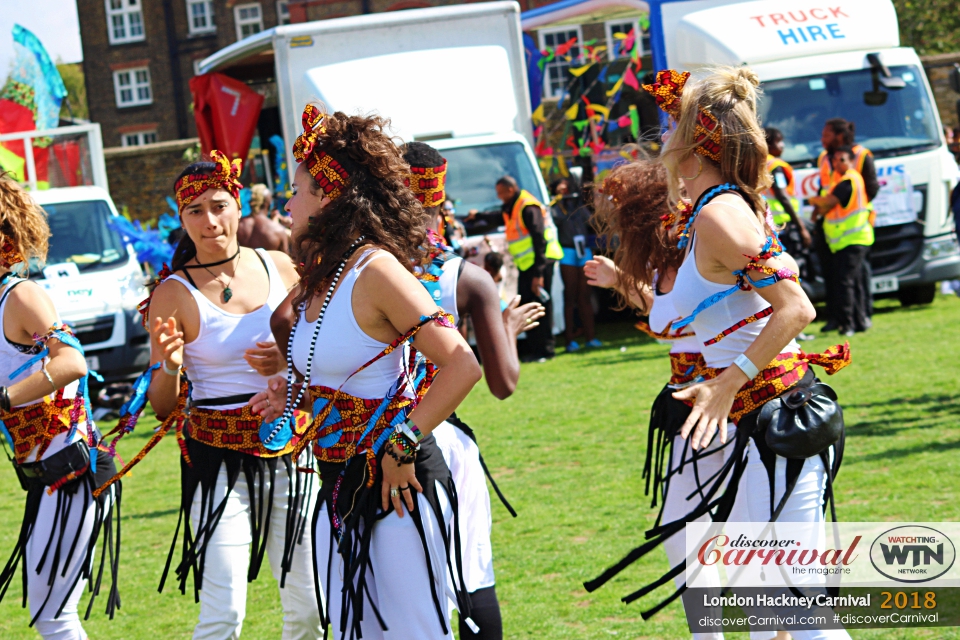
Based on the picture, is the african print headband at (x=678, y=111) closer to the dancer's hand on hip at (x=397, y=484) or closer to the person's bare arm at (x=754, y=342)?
the person's bare arm at (x=754, y=342)

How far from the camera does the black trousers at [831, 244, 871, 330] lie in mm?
10875

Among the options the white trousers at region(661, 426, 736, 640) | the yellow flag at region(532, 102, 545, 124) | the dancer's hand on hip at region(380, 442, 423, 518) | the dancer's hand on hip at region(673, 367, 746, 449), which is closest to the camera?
the dancer's hand on hip at region(380, 442, 423, 518)

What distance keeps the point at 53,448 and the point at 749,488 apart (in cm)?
247

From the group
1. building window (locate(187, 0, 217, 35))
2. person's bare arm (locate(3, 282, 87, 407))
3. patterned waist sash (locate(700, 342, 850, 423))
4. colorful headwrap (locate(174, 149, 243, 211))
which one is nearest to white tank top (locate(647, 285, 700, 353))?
patterned waist sash (locate(700, 342, 850, 423))

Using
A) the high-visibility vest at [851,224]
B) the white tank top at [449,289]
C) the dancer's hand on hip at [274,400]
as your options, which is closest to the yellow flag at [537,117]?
the high-visibility vest at [851,224]

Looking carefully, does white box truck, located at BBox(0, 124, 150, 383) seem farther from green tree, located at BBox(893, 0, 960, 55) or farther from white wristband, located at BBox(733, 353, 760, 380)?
green tree, located at BBox(893, 0, 960, 55)

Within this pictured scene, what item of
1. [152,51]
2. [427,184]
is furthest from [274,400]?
[152,51]

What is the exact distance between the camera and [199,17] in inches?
1604

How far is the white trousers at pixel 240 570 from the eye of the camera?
3625 mm

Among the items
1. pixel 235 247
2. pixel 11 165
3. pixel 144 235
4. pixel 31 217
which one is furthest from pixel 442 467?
pixel 11 165

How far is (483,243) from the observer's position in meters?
11.0

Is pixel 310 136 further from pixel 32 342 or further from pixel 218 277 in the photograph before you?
pixel 32 342

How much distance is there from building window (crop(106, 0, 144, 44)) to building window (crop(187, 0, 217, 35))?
2.00m

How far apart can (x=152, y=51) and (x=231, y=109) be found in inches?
1154
